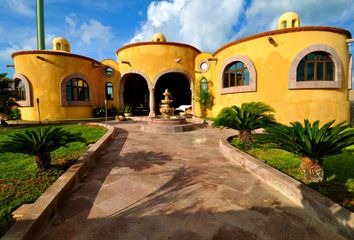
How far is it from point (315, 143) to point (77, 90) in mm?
17522

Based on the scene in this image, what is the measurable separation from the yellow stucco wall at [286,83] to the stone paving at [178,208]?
8.05 metres

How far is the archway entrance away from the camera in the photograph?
69.6 feet

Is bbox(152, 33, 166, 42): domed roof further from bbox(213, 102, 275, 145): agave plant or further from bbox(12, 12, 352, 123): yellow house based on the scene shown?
bbox(213, 102, 275, 145): agave plant

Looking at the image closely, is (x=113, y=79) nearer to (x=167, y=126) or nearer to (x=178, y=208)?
(x=167, y=126)

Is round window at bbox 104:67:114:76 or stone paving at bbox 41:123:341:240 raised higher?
round window at bbox 104:67:114:76

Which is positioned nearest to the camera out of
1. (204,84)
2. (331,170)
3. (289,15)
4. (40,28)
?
(331,170)

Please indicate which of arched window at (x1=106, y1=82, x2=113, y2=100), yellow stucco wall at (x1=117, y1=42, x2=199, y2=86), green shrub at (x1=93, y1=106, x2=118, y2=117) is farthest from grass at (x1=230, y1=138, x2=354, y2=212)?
arched window at (x1=106, y1=82, x2=113, y2=100)

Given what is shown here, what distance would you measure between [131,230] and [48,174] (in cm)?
282

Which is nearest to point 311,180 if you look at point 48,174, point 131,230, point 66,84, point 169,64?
point 131,230

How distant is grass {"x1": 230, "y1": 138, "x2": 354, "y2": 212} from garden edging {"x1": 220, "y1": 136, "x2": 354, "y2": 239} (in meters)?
0.36

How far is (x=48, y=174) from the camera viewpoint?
402 centimetres

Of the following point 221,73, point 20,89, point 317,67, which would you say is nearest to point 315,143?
point 317,67

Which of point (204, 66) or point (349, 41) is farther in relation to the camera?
point (204, 66)

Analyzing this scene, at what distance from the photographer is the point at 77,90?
52.4 feet
